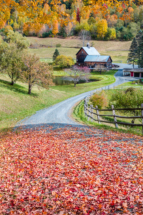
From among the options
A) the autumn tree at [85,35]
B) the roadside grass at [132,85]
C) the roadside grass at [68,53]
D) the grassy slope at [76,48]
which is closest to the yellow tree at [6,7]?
the roadside grass at [132,85]

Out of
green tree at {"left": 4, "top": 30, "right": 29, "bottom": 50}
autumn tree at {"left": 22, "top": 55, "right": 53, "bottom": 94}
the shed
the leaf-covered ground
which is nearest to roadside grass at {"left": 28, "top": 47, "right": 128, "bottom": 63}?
the shed

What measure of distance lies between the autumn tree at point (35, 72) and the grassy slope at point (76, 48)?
296ft

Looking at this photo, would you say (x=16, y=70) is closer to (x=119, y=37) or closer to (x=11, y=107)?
(x=11, y=107)

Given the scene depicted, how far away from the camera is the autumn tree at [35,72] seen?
39.8 metres

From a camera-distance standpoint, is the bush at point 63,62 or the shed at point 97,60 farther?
the bush at point 63,62

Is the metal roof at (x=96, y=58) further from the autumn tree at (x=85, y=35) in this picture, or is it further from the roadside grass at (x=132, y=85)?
the autumn tree at (x=85, y=35)

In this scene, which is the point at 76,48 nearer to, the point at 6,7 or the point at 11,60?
the point at 11,60

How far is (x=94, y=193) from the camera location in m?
6.18

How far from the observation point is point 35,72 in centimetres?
3988

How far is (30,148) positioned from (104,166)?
437 centimetres

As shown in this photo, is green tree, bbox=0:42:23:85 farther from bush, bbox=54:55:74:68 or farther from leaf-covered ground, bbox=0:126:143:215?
bush, bbox=54:55:74:68

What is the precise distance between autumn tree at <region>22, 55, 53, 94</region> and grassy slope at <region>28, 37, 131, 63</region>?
90.2 meters

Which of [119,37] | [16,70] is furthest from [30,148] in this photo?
[119,37]

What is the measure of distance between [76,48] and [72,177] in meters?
150
